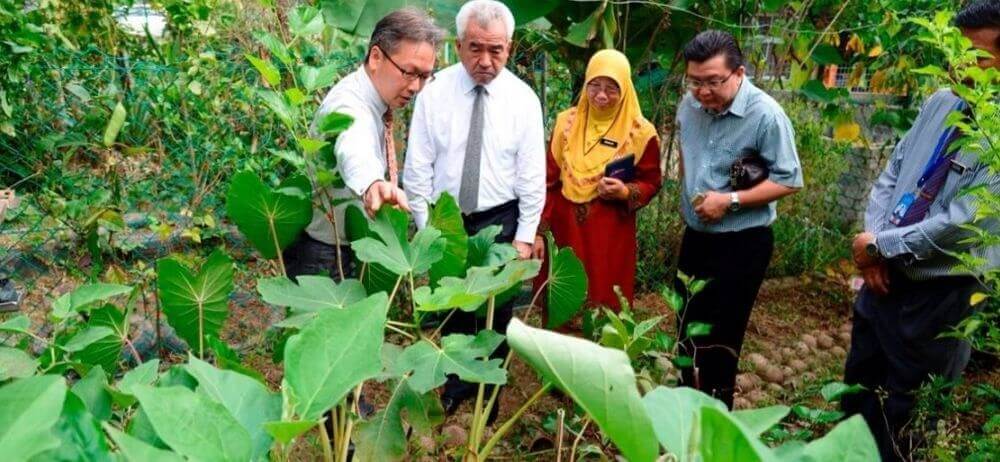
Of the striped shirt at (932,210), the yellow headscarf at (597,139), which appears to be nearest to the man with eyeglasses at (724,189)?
the yellow headscarf at (597,139)

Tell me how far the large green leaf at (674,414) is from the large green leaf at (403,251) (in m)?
0.46

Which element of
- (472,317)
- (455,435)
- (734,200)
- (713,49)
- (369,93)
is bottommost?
(455,435)

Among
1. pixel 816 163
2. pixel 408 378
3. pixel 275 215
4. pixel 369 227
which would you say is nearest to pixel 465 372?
pixel 408 378

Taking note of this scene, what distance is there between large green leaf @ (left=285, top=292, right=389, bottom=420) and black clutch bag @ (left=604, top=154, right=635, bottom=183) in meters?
2.31

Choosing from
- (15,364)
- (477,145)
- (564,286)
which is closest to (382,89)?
(477,145)

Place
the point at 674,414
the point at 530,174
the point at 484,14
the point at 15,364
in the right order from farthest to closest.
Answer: the point at 530,174 < the point at 484,14 < the point at 15,364 < the point at 674,414

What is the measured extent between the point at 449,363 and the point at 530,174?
1804mm

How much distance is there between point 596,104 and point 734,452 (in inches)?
97.2

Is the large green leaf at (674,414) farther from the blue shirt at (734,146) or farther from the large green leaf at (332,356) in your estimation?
the blue shirt at (734,146)

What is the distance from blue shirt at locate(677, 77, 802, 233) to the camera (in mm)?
2488

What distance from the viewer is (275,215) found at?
3.81 ft

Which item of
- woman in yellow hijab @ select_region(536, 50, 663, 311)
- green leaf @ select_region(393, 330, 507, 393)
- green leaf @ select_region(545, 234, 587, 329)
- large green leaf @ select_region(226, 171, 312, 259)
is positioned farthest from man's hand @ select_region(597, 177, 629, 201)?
green leaf @ select_region(393, 330, 507, 393)

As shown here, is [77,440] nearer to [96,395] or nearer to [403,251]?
[96,395]

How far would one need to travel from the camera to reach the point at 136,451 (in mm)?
468
